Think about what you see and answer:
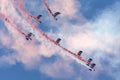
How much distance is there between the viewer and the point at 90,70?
16525 cm

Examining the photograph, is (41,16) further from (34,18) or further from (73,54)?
(73,54)

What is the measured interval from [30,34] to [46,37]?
9.27 meters

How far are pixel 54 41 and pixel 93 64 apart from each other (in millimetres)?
26588

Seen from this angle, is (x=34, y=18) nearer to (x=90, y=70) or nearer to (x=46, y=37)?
(x=46, y=37)

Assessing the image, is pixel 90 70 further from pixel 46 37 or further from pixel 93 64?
pixel 46 37

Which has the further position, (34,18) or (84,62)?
(84,62)

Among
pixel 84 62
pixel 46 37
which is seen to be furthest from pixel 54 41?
pixel 84 62

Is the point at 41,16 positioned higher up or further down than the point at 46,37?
higher up

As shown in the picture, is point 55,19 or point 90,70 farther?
point 90,70

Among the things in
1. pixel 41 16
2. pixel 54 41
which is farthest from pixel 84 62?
pixel 41 16

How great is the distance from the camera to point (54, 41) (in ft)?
495

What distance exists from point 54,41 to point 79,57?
1800 cm

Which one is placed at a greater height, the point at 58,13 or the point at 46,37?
the point at 58,13

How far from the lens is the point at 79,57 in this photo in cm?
16200
